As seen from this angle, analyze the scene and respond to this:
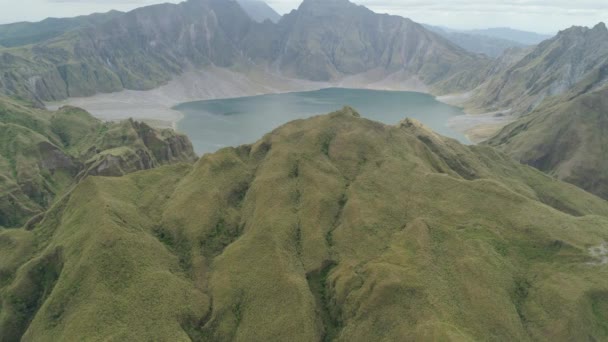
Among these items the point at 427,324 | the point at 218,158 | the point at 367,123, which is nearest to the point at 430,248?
the point at 427,324

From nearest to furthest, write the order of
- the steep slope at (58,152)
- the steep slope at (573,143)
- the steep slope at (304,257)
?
the steep slope at (304,257)
the steep slope at (58,152)
the steep slope at (573,143)

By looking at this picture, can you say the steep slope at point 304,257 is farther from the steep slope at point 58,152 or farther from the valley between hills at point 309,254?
the steep slope at point 58,152

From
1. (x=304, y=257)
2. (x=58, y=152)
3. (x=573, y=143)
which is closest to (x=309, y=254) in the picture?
(x=304, y=257)

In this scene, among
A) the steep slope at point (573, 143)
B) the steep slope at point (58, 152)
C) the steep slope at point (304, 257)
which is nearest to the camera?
the steep slope at point (304, 257)

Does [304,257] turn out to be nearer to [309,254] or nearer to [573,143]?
[309,254]

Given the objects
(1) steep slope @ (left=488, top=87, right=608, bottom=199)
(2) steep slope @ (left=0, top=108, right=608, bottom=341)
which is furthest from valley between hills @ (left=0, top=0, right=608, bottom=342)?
(1) steep slope @ (left=488, top=87, right=608, bottom=199)

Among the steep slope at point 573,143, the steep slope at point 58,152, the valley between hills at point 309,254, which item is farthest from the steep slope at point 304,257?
the steep slope at point 573,143

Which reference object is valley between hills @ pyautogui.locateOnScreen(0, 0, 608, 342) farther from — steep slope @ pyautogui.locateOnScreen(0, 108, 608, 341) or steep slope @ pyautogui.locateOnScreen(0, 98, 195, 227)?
steep slope @ pyautogui.locateOnScreen(0, 98, 195, 227)
